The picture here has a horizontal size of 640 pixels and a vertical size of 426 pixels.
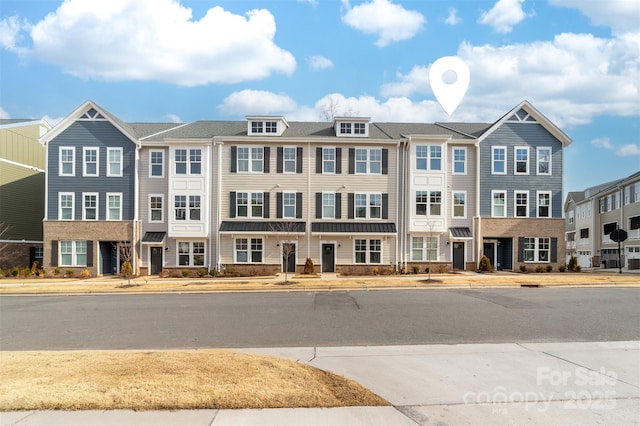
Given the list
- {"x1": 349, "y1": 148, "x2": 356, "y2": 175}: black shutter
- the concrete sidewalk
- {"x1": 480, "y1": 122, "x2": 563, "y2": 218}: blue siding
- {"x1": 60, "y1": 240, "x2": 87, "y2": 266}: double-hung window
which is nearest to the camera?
the concrete sidewalk

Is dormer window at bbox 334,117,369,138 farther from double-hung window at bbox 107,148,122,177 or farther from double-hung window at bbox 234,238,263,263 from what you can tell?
double-hung window at bbox 107,148,122,177

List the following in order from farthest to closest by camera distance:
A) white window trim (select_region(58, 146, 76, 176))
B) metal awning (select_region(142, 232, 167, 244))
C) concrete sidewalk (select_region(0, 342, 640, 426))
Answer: white window trim (select_region(58, 146, 76, 176)) → metal awning (select_region(142, 232, 167, 244)) → concrete sidewalk (select_region(0, 342, 640, 426))

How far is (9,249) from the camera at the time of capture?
108 ft

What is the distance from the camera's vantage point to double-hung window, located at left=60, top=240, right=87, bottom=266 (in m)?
30.3

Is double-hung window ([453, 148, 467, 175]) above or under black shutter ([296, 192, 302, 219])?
above

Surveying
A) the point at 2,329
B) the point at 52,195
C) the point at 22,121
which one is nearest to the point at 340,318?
the point at 2,329

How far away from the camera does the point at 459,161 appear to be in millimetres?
31281

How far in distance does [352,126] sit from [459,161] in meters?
7.76

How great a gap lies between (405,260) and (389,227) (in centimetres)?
253

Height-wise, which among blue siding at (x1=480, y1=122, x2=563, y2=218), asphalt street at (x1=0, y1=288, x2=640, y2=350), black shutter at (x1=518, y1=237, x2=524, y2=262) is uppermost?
blue siding at (x1=480, y1=122, x2=563, y2=218)

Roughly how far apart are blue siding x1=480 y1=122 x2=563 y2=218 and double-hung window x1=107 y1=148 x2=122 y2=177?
24.6 meters

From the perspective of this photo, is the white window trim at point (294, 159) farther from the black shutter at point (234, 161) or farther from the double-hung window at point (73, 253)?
the double-hung window at point (73, 253)

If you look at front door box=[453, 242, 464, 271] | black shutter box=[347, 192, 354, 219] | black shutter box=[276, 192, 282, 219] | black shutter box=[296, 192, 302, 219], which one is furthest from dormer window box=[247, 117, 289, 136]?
front door box=[453, 242, 464, 271]

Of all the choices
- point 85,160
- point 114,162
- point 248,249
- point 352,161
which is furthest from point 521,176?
point 85,160
